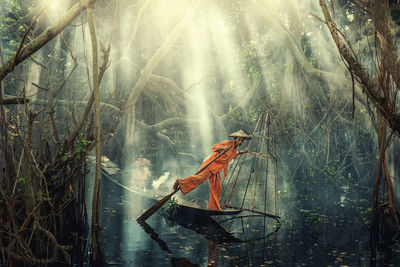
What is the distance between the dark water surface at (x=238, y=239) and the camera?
5613 mm

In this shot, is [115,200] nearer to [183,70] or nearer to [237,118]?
[237,118]

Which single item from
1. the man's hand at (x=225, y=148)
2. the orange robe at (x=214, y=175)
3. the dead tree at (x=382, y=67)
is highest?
the dead tree at (x=382, y=67)

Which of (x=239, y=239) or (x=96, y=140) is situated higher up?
(x=96, y=140)

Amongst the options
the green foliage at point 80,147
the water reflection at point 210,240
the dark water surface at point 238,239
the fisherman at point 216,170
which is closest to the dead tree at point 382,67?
the dark water surface at point 238,239

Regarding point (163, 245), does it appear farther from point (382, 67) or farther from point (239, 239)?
point (382, 67)

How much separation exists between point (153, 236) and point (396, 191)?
7786 millimetres

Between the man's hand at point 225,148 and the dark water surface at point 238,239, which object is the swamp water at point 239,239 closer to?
the dark water surface at point 238,239

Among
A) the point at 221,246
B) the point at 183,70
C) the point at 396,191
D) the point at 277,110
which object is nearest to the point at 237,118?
the point at 277,110

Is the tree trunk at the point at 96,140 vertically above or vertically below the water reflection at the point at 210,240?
above

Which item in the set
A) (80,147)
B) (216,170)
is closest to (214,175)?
(216,170)

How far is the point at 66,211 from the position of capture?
6.11m

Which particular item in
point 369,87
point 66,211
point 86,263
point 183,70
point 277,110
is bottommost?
point 86,263

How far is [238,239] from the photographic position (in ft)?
21.9

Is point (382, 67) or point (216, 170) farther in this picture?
point (216, 170)
